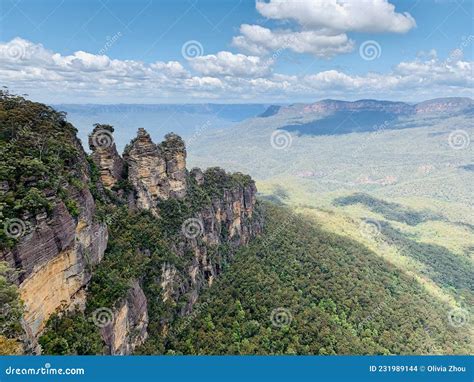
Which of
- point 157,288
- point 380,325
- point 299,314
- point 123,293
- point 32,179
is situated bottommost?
point 380,325

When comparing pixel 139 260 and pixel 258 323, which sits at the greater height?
pixel 139 260

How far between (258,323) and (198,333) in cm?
599

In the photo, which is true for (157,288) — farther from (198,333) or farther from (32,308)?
(32,308)

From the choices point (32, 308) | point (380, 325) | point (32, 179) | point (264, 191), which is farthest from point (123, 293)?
point (264, 191)

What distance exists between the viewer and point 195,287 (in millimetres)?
37500

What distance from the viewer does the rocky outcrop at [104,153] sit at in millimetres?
32750

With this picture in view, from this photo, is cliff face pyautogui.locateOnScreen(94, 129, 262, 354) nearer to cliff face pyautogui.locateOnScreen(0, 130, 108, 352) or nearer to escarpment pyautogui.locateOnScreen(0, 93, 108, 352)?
cliff face pyautogui.locateOnScreen(0, 130, 108, 352)
